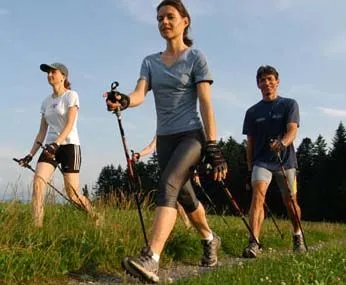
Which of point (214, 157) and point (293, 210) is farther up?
point (214, 157)

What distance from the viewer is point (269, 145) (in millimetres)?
8617

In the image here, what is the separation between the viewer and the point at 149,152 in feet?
33.6

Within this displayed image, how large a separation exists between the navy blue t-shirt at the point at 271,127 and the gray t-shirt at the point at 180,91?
3.11 meters

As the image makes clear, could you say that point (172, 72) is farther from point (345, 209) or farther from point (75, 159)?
point (345, 209)

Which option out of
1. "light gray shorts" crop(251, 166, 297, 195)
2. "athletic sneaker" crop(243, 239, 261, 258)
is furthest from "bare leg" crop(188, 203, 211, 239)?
"light gray shorts" crop(251, 166, 297, 195)

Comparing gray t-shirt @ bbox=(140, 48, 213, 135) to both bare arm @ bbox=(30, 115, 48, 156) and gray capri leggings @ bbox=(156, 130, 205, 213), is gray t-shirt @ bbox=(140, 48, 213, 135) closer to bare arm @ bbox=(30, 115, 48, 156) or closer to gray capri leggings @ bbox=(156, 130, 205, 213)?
gray capri leggings @ bbox=(156, 130, 205, 213)

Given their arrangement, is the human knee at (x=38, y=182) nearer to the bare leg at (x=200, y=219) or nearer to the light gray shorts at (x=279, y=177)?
the bare leg at (x=200, y=219)

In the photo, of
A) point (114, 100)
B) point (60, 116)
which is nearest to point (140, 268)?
point (114, 100)

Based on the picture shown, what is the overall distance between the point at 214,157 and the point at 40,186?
2.93m

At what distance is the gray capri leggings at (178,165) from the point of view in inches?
220

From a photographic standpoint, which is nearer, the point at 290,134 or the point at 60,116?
the point at 60,116

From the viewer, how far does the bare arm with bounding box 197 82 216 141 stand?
586cm

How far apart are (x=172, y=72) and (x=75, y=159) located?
9.07ft

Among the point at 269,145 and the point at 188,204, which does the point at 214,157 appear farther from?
the point at 269,145
